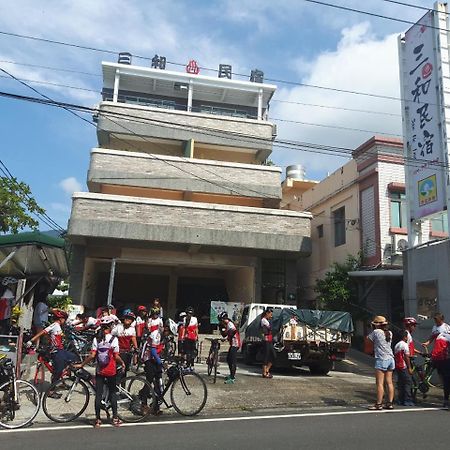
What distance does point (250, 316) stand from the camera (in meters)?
16.2

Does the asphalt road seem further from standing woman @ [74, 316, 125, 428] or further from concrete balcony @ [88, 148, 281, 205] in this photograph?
concrete balcony @ [88, 148, 281, 205]

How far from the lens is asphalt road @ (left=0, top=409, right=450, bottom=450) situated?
596 centimetres

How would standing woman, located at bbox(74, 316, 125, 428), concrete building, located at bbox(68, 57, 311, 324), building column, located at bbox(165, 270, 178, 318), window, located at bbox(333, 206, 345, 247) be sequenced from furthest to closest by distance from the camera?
1. building column, located at bbox(165, 270, 178, 318)
2. window, located at bbox(333, 206, 345, 247)
3. concrete building, located at bbox(68, 57, 311, 324)
4. standing woman, located at bbox(74, 316, 125, 428)

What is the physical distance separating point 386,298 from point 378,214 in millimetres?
3409

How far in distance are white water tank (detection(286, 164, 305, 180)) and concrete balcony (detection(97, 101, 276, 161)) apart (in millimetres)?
4388

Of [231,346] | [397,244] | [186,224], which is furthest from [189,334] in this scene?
[397,244]

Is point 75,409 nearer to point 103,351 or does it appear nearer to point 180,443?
point 103,351

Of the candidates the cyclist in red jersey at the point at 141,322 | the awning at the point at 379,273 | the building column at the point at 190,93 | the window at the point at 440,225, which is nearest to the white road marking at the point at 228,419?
the cyclist in red jersey at the point at 141,322

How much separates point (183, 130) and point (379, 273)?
40.7 feet

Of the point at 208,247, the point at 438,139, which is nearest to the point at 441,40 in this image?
the point at 438,139

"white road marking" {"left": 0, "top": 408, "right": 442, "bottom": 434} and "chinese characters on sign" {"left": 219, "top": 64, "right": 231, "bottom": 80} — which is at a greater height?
"chinese characters on sign" {"left": 219, "top": 64, "right": 231, "bottom": 80}

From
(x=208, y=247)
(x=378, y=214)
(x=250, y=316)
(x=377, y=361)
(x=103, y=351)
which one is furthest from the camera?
(x=208, y=247)

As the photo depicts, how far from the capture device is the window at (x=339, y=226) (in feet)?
72.7

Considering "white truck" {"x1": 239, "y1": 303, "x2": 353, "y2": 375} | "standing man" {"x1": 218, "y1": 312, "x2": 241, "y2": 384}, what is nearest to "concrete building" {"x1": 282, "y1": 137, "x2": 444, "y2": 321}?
"white truck" {"x1": 239, "y1": 303, "x2": 353, "y2": 375}
